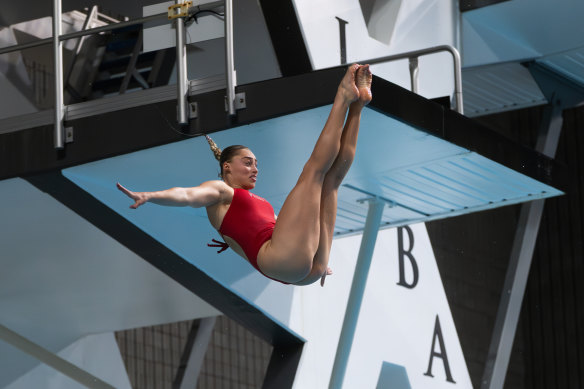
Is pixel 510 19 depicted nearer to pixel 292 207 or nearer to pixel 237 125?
pixel 237 125

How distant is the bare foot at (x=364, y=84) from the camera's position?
5938mm

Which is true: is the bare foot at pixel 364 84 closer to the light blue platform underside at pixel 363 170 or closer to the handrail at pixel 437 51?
the light blue platform underside at pixel 363 170

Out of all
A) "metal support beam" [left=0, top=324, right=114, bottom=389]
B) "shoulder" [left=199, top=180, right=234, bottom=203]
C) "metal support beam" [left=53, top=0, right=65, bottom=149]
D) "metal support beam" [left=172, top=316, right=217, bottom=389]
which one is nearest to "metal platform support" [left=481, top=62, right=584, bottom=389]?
"metal support beam" [left=172, top=316, right=217, bottom=389]

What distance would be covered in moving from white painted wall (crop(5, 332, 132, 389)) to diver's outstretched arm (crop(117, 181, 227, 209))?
6.80 metres

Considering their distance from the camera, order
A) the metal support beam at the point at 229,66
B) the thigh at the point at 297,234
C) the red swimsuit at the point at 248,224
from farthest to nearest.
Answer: the metal support beam at the point at 229,66, the red swimsuit at the point at 248,224, the thigh at the point at 297,234

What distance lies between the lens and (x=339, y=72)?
7.07 metres

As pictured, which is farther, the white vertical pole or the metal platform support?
the metal platform support

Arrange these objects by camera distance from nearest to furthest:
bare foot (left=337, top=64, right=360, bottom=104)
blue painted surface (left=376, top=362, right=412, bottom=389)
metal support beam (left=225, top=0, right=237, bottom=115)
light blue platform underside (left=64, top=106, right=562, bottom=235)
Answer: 1. bare foot (left=337, top=64, right=360, bottom=104)
2. metal support beam (left=225, top=0, right=237, bottom=115)
3. light blue platform underside (left=64, top=106, right=562, bottom=235)
4. blue painted surface (left=376, top=362, right=412, bottom=389)

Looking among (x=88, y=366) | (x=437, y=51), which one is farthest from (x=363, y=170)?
(x=88, y=366)

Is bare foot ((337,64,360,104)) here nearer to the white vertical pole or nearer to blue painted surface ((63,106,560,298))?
blue painted surface ((63,106,560,298))

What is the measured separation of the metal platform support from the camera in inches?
459

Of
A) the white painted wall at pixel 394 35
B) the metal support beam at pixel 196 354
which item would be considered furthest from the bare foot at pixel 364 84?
the metal support beam at pixel 196 354

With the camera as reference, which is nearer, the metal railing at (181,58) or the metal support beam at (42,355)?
the metal railing at (181,58)

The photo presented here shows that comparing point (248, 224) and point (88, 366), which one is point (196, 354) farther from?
point (248, 224)
